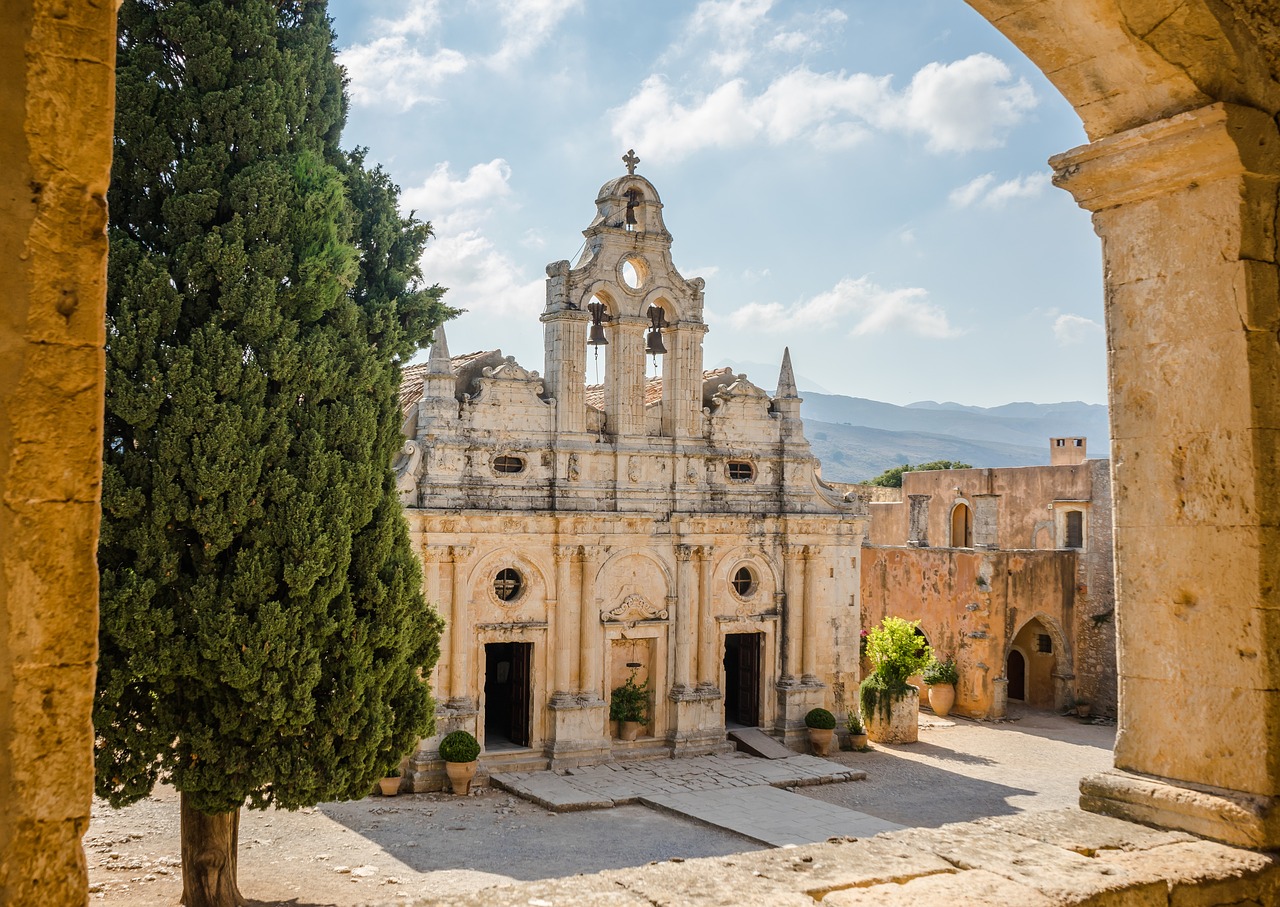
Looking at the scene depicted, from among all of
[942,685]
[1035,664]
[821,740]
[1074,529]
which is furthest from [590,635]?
[1074,529]

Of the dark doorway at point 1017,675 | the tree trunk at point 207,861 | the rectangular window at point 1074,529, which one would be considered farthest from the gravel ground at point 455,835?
the rectangular window at point 1074,529

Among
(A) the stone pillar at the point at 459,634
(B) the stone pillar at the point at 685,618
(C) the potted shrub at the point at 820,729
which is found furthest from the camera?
(C) the potted shrub at the point at 820,729

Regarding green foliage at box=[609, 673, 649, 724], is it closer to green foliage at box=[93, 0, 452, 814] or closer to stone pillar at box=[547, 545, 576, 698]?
stone pillar at box=[547, 545, 576, 698]

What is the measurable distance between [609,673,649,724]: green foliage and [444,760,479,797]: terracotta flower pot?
3.30 meters

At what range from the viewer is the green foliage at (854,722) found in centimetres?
2197

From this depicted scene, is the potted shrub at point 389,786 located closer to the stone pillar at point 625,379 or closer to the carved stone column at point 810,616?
the stone pillar at point 625,379

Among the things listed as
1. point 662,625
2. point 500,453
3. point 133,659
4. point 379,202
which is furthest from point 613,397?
point 133,659

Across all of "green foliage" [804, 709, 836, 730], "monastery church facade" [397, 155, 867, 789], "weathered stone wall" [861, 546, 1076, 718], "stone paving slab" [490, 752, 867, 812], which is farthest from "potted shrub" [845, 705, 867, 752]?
"weathered stone wall" [861, 546, 1076, 718]

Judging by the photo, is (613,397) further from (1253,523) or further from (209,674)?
(1253,523)

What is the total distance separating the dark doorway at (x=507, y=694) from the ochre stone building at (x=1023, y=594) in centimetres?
1114

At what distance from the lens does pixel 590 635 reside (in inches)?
786

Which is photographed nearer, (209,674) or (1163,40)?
(1163,40)

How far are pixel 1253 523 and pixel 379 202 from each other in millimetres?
10406

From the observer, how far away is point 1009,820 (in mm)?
4238
